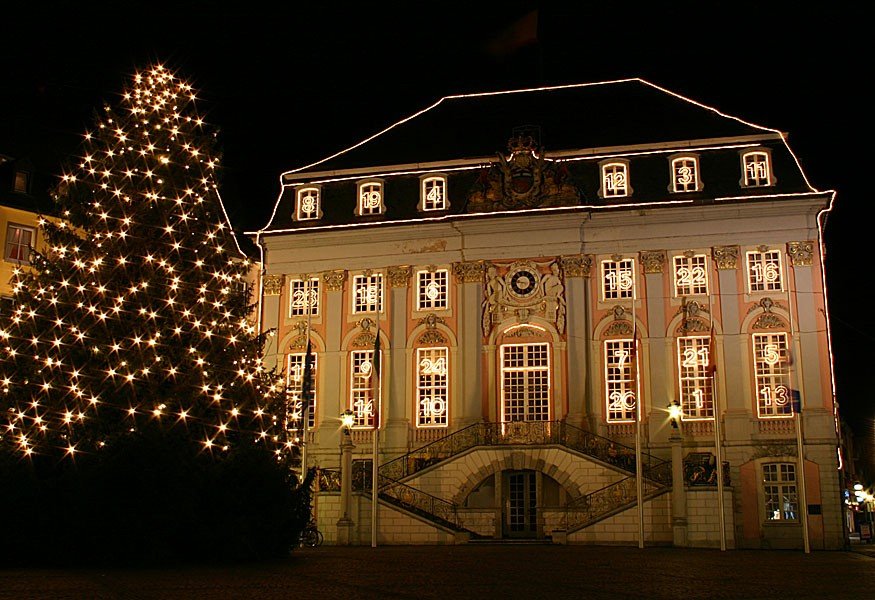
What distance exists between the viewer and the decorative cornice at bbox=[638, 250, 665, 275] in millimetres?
36000

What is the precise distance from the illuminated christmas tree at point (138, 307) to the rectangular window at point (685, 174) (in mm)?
19523

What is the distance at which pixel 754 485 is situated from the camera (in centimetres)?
3381

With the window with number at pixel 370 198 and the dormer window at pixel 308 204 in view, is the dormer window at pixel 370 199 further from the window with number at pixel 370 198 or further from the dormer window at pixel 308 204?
the dormer window at pixel 308 204

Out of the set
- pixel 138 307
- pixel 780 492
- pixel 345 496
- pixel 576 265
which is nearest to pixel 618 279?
pixel 576 265

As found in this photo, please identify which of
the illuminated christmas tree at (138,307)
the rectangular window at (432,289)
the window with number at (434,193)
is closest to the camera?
the illuminated christmas tree at (138,307)

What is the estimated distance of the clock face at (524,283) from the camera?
36.7m

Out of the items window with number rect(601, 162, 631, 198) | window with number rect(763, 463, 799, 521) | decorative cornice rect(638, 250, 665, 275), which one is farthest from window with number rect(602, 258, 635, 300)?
window with number rect(763, 463, 799, 521)

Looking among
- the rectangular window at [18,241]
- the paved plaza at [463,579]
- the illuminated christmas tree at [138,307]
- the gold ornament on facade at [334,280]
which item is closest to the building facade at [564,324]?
the gold ornament on facade at [334,280]

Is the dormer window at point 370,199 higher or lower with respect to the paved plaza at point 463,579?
higher

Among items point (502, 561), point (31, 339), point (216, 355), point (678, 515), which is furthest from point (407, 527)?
point (31, 339)

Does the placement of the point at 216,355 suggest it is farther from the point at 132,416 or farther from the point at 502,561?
the point at 502,561

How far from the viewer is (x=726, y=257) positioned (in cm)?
3550

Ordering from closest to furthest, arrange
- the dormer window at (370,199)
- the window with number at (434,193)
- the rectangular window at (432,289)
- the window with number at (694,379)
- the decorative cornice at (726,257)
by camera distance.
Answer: the window with number at (694,379)
the decorative cornice at (726,257)
the rectangular window at (432,289)
the window with number at (434,193)
the dormer window at (370,199)

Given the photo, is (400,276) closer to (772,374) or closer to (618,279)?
(618,279)
